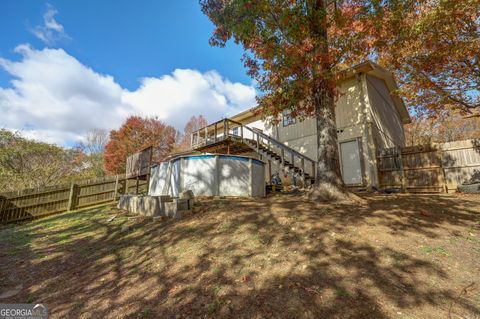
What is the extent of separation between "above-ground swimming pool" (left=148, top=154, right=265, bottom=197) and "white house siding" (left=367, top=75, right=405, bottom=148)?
7217 millimetres

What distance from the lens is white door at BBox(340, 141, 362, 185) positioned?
38.1 ft

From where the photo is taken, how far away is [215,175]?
9109 millimetres

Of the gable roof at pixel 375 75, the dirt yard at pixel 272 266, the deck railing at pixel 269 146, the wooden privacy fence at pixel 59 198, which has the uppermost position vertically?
the gable roof at pixel 375 75

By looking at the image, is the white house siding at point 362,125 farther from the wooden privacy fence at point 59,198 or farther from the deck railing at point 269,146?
the wooden privacy fence at point 59,198

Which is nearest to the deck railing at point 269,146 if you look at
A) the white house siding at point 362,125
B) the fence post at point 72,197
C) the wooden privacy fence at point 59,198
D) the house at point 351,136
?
the house at point 351,136

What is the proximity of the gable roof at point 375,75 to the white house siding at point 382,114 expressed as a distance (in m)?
0.33

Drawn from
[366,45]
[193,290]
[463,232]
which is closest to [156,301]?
[193,290]

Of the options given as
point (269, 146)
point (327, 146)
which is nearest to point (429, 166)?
point (327, 146)

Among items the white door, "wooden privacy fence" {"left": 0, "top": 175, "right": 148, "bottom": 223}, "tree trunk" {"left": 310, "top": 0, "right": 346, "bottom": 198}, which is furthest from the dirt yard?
"wooden privacy fence" {"left": 0, "top": 175, "right": 148, "bottom": 223}

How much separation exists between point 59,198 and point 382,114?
18899mm

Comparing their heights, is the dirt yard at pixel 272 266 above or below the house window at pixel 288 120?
below

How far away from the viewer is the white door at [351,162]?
457 inches

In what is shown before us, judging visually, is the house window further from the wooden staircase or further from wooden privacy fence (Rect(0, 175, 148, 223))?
wooden privacy fence (Rect(0, 175, 148, 223))

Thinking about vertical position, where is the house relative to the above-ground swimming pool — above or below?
above
